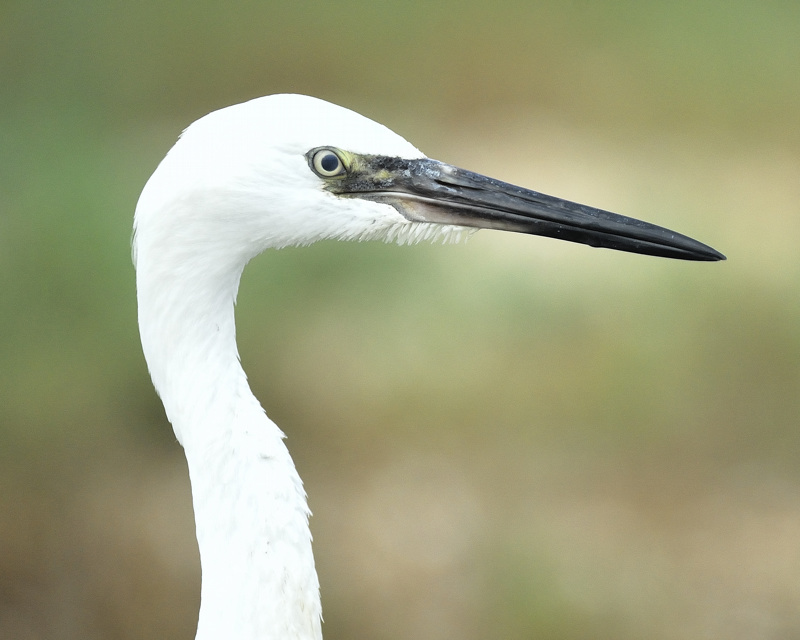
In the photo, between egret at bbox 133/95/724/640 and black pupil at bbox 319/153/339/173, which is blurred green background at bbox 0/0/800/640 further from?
black pupil at bbox 319/153/339/173

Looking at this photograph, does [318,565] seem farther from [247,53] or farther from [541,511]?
[247,53]

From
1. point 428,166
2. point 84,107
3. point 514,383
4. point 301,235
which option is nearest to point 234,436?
point 301,235

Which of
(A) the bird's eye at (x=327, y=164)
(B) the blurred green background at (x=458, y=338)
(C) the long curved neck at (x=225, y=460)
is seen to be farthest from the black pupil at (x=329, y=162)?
(B) the blurred green background at (x=458, y=338)

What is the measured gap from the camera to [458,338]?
2533mm

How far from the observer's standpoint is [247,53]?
3076 millimetres

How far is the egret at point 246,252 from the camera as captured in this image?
0.84 meters

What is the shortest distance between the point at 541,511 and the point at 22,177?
6.43 feet

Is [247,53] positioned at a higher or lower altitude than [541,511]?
higher

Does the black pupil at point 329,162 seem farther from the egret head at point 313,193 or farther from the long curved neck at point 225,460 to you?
the long curved neck at point 225,460

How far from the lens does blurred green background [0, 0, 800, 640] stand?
2.12 meters

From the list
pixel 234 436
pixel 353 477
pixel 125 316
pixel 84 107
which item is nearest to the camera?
pixel 234 436

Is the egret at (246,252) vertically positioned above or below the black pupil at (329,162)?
below

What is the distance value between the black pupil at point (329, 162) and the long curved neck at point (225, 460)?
0.15m

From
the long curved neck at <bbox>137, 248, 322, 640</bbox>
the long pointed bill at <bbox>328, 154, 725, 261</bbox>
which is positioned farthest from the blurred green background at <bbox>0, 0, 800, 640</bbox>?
the long pointed bill at <bbox>328, 154, 725, 261</bbox>
